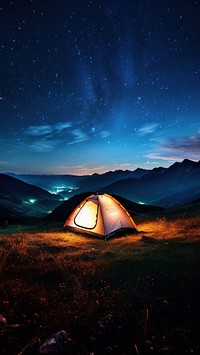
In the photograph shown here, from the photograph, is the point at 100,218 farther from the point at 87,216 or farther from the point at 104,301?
the point at 104,301

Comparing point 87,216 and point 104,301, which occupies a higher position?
point 87,216

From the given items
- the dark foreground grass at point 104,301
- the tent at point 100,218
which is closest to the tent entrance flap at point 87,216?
the tent at point 100,218

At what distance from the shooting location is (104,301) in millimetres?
5879

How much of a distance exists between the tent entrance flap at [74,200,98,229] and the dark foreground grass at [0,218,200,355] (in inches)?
182

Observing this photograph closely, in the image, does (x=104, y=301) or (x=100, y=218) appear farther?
(x=100, y=218)

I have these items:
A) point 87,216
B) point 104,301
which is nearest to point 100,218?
point 87,216

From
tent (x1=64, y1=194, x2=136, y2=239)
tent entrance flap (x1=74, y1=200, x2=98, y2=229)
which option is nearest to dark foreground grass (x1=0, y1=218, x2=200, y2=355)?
tent (x1=64, y1=194, x2=136, y2=239)

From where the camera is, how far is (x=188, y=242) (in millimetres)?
11250

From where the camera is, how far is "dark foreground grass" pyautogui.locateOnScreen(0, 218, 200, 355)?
4.43 meters

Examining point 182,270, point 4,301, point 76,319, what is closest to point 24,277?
point 4,301

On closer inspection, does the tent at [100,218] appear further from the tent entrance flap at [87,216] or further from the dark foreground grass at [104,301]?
the dark foreground grass at [104,301]

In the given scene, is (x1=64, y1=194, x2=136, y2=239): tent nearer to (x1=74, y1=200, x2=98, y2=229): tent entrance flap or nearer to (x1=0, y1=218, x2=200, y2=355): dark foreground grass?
A: (x1=74, y1=200, x2=98, y2=229): tent entrance flap

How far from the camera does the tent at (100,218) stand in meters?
14.1

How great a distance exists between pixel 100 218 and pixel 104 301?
8.53 m
